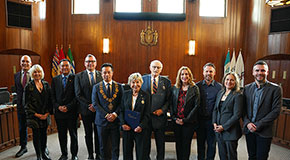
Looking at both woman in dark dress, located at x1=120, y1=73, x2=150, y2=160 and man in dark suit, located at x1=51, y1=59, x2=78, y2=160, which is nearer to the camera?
woman in dark dress, located at x1=120, y1=73, x2=150, y2=160

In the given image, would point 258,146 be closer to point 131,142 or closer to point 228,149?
point 228,149

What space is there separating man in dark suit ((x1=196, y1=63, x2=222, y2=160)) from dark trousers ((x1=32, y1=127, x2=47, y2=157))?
254 centimetres

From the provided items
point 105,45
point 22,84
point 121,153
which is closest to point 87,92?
point 22,84

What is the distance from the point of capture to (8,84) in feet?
21.2

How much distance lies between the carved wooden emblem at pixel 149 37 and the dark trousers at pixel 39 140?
4.81 m

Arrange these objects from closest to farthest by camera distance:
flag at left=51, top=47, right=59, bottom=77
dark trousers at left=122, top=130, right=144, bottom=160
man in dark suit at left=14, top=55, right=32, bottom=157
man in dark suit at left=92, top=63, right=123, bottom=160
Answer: dark trousers at left=122, top=130, right=144, bottom=160 → man in dark suit at left=92, top=63, right=123, bottom=160 → man in dark suit at left=14, top=55, right=32, bottom=157 → flag at left=51, top=47, right=59, bottom=77

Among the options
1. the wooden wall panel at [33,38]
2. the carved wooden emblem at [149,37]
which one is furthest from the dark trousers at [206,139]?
the wooden wall panel at [33,38]

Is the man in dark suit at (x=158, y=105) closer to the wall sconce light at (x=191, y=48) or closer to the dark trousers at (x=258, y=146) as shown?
the dark trousers at (x=258, y=146)

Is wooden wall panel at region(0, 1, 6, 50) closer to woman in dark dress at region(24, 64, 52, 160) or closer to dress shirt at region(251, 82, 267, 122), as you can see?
woman in dark dress at region(24, 64, 52, 160)

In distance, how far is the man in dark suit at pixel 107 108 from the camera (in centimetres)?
303

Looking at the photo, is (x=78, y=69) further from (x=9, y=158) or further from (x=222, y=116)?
(x=222, y=116)

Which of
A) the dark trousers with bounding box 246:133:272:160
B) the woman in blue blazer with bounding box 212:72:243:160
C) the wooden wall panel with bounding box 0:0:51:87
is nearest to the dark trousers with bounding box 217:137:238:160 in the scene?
the woman in blue blazer with bounding box 212:72:243:160

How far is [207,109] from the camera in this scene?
3164 millimetres

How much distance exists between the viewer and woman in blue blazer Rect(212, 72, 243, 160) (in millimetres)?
2709
